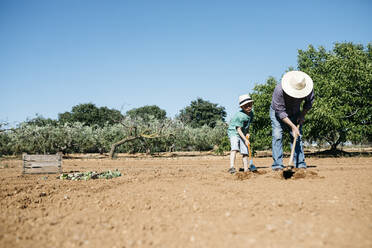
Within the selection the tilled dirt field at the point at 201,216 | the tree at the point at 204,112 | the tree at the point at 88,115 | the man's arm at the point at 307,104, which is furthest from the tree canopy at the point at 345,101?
the tree at the point at 88,115

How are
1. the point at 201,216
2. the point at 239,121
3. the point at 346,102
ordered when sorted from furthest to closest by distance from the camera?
the point at 346,102 → the point at 239,121 → the point at 201,216

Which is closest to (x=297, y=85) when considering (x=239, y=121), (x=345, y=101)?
(x=239, y=121)

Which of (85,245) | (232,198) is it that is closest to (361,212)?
(232,198)

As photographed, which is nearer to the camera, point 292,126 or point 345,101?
point 292,126

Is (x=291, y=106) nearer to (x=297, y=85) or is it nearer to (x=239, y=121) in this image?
(x=297, y=85)

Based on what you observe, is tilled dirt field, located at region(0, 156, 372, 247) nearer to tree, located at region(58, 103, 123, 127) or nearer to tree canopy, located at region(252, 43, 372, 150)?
tree canopy, located at region(252, 43, 372, 150)

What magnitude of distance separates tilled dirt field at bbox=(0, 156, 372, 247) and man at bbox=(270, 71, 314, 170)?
156 cm

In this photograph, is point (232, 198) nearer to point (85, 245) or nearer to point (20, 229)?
point (85, 245)

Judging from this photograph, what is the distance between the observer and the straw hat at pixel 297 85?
6.70m

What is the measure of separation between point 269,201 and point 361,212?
1136 mm

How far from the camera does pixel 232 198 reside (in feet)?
14.5

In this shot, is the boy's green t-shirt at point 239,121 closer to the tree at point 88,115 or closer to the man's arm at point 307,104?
the man's arm at point 307,104

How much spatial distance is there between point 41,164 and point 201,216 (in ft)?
27.0

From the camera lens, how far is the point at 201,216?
350 cm
